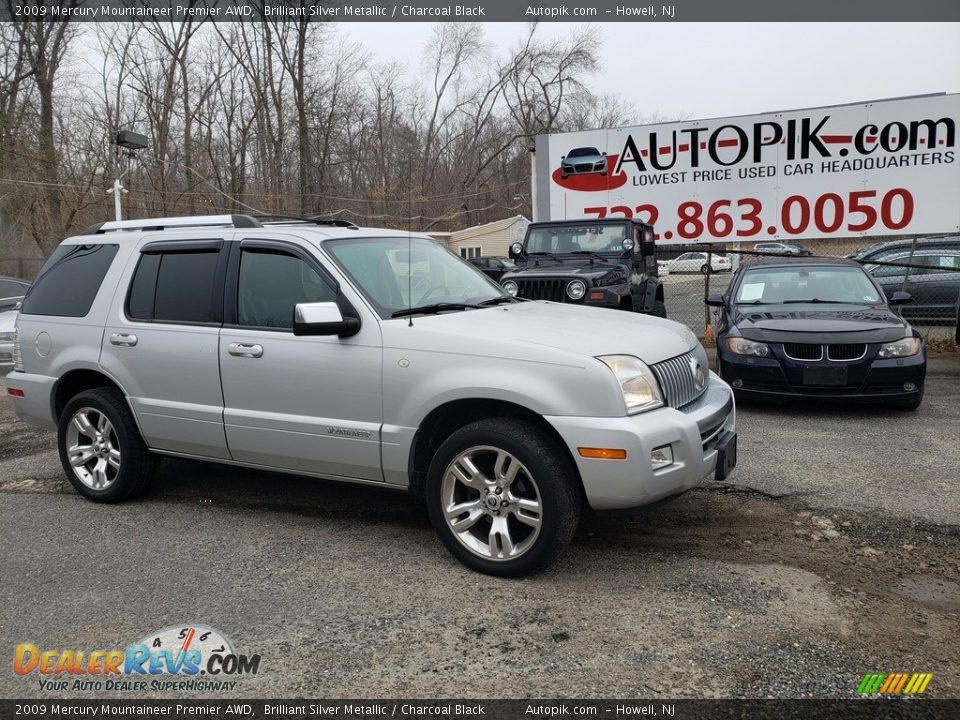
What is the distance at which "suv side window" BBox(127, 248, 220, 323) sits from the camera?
4.72 m

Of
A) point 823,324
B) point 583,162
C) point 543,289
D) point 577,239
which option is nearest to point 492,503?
point 823,324

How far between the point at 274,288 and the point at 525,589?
7.46 ft

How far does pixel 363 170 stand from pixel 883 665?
2458 centimetres

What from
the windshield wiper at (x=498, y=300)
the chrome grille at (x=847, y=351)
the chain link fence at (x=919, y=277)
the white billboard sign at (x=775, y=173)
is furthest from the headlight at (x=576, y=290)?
the white billboard sign at (x=775, y=173)

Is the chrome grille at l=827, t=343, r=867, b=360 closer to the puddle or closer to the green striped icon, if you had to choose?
the puddle

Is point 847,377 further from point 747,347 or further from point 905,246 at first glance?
point 905,246

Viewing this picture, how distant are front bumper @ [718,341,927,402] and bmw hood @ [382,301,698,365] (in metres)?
2.87

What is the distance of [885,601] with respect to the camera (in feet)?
11.4

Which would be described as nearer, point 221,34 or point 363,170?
point 363,170

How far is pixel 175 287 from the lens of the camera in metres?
4.85

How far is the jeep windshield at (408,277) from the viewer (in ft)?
14.1

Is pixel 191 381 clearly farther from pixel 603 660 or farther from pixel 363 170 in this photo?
pixel 363 170

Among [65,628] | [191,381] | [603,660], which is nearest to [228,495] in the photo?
[191,381]

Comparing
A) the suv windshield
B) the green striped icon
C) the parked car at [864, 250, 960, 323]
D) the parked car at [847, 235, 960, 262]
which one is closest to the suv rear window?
the green striped icon
